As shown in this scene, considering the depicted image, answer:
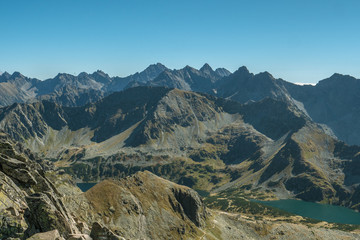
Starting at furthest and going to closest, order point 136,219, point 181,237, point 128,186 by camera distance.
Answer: point 128,186 → point 181,237 → point 136,219

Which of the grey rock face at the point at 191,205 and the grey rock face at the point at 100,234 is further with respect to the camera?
the grey rock face at the point at 191,205

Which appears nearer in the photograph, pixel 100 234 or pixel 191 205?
pixel 100 234

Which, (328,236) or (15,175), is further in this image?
(328,236)

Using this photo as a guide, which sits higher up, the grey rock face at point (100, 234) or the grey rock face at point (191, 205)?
the grey rock face at point (100, 234)

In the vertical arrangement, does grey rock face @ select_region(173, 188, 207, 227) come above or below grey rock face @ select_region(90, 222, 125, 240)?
below

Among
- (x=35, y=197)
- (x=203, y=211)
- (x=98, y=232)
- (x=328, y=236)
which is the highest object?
(x=35, y=197)

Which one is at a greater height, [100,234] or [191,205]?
[100,234]

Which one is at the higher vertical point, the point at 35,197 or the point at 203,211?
the point at 35,197

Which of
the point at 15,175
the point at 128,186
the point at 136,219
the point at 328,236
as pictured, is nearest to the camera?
the point at 15,175

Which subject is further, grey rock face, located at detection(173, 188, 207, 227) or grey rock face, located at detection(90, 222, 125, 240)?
grey rock face, located at detection(173, 188, 207, 227)

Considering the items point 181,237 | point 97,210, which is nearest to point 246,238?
point 181,237

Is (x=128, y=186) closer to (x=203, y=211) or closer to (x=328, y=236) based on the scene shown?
(x=203, y=211)
